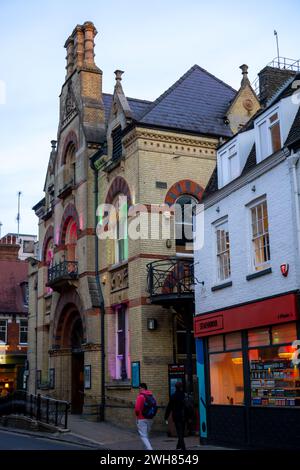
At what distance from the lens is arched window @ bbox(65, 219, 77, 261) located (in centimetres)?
2888

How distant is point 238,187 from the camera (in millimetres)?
17688

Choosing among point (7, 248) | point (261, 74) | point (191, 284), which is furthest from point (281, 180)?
point (7, 248)

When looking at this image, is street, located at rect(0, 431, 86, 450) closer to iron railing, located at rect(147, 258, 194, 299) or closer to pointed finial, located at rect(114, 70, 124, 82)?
iron railing, located at rect(147, 258, 194, 299)

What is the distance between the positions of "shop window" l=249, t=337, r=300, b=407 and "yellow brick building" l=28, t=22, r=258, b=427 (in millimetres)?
4685

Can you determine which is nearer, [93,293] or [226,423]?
[226,423]

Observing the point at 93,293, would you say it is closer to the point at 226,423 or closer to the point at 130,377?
the point at 130,377


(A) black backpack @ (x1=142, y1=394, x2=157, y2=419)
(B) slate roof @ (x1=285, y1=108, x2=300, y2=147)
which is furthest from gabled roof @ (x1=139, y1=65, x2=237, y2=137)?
(A) black backpack @ (x1=142, y1=394, x2=157, y2=419)

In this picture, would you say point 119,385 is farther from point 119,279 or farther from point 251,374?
point 251,374

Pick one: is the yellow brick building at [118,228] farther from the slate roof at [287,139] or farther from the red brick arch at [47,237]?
the slate roof at [287,139]

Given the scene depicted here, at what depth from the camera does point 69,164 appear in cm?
3022

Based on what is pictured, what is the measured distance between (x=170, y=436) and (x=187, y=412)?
309cm

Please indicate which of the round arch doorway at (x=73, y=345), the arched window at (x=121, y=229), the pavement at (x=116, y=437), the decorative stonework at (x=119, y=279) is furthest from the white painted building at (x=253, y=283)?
the round arch doorway at (x=73, y=345)
